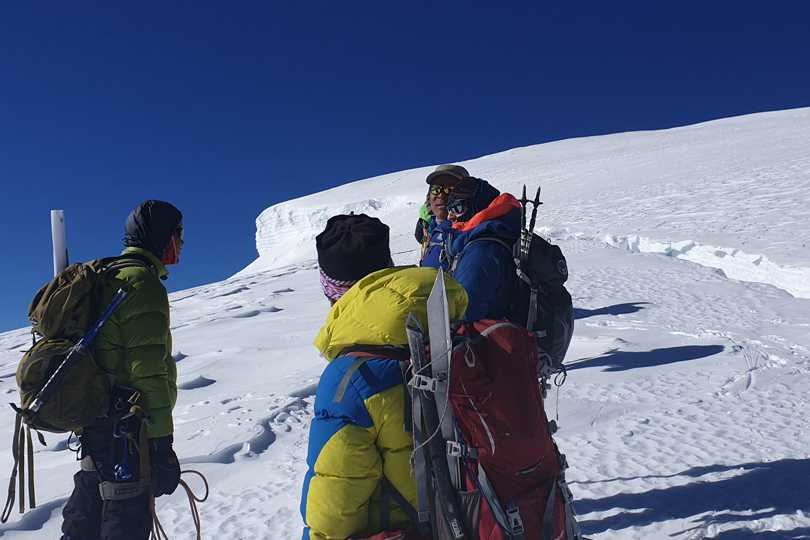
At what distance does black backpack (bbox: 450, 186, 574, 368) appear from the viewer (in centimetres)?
232

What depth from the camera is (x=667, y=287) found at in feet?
25.7

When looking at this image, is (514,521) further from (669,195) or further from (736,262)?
(669,195)

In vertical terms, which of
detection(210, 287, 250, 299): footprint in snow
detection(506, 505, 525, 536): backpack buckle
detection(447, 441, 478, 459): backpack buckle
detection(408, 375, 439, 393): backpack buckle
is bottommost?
detection(210, 287, 250, 299): footprint in snow

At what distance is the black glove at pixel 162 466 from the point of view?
214cm

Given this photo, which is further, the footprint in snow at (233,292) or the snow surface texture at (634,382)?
the footprint in snow at (233,292)

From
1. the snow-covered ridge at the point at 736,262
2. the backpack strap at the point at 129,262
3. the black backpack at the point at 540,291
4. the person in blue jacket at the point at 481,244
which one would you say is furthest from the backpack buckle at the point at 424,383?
the snow-covered ridge at the point at 736,262

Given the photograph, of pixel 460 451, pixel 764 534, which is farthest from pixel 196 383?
pixel 460 451

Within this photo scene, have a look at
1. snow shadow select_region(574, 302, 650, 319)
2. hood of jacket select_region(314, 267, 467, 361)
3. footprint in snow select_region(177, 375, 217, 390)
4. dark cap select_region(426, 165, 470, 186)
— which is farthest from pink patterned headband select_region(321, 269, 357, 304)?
snow shadow select_region(574, 302, 650, 319)

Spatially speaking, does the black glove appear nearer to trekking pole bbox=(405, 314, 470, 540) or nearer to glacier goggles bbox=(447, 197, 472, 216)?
trekking pole bbox=(405, 314, 470, 540)

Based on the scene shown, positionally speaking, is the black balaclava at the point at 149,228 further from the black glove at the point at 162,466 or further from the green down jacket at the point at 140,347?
the black glove at the point at 162,466

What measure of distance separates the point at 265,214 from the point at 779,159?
29.2m

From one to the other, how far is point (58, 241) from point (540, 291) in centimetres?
181

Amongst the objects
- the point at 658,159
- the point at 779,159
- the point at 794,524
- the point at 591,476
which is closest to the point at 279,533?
the point at 591,476

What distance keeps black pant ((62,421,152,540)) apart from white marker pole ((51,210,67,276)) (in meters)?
0.62
